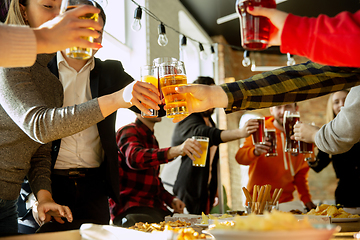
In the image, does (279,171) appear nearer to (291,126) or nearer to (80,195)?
(291,126)

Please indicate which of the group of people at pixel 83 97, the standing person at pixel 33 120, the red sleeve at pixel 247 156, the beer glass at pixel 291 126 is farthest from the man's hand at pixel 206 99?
the red sleeve at pixel 247 156

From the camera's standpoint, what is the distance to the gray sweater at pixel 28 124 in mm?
1056

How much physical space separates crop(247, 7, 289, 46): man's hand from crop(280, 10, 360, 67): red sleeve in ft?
0.06

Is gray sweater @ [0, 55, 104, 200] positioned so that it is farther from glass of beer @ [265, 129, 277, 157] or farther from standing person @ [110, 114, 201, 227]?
glass of beer @ [265, 129, 277, 157]

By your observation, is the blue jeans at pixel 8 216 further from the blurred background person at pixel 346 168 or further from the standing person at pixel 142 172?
the blurred background person at pixel 346 168

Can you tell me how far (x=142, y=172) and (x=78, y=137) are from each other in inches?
32.1

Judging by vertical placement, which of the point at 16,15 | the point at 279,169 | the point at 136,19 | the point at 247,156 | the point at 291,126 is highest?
the point at 136,19

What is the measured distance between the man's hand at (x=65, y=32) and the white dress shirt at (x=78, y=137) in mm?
780

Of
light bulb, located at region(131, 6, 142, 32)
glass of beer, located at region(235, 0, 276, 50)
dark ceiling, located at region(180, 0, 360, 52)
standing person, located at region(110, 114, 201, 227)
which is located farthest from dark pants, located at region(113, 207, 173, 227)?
Answer: dark ceiling, located at region(180, 0, 360, 52)

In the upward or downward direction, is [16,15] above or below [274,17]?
above

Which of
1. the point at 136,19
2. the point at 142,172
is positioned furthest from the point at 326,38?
the point at 136,19

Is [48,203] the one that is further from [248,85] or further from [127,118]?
[127,118]

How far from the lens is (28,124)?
106cm

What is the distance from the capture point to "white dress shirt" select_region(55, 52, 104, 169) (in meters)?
1.42
